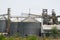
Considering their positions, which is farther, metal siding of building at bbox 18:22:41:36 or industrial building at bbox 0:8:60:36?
metal siding of building at bbox 18:22:41:36

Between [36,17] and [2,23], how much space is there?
27.0ft

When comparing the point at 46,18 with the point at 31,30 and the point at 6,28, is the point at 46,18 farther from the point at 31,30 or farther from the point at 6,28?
the point at 6,28

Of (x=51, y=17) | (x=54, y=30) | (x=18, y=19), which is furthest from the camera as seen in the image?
(x=18, y=19)

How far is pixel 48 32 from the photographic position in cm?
4072

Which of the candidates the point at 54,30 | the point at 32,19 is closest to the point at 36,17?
the point at 32,19

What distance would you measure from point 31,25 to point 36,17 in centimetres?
346

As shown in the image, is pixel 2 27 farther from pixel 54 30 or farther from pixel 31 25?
pixel 54 30

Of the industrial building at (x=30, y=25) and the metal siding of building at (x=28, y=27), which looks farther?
the metal siding of building at (x=28, y=27)

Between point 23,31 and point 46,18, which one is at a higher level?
point 46,18

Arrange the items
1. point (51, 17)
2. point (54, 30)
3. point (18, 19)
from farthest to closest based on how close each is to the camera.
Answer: point (18, 19)
point (51, 17)
point (54, 30)

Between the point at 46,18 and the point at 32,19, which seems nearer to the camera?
the point at 46,18

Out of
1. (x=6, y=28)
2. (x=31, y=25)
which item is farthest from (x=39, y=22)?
(x=6, y=28)

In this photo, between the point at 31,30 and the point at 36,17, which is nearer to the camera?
the point at 31,30

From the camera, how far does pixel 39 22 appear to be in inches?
1673
